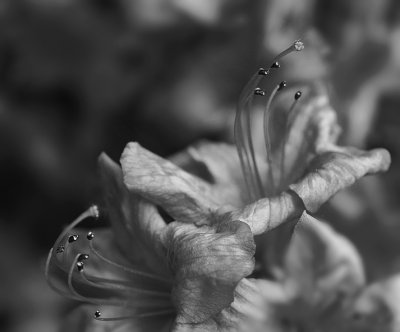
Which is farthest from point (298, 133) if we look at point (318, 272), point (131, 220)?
point (131, 220)

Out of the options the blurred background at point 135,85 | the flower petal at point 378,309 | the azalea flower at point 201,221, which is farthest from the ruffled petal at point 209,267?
the blurred background at point 135,85

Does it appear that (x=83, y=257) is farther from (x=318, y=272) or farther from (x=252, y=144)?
(x=318, y=272)

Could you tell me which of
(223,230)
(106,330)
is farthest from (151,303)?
(223,230)

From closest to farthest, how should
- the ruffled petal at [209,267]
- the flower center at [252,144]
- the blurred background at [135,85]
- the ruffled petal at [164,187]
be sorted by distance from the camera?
1. the ruffled petal at [209,267]
2. the ruffled petal at [164,187]
3. the flower center at [252,144]
4. the blurred background at [135,85]

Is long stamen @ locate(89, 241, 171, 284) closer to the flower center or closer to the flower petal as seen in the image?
the flower center

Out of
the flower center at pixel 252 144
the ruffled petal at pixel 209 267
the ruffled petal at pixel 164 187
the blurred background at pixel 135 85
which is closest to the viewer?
the ruffled petal at pixel 209 267

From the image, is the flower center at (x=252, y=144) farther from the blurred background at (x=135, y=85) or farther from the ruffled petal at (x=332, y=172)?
the blurred background at (x=135, y=85)

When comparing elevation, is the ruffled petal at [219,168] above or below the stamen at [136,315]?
above
